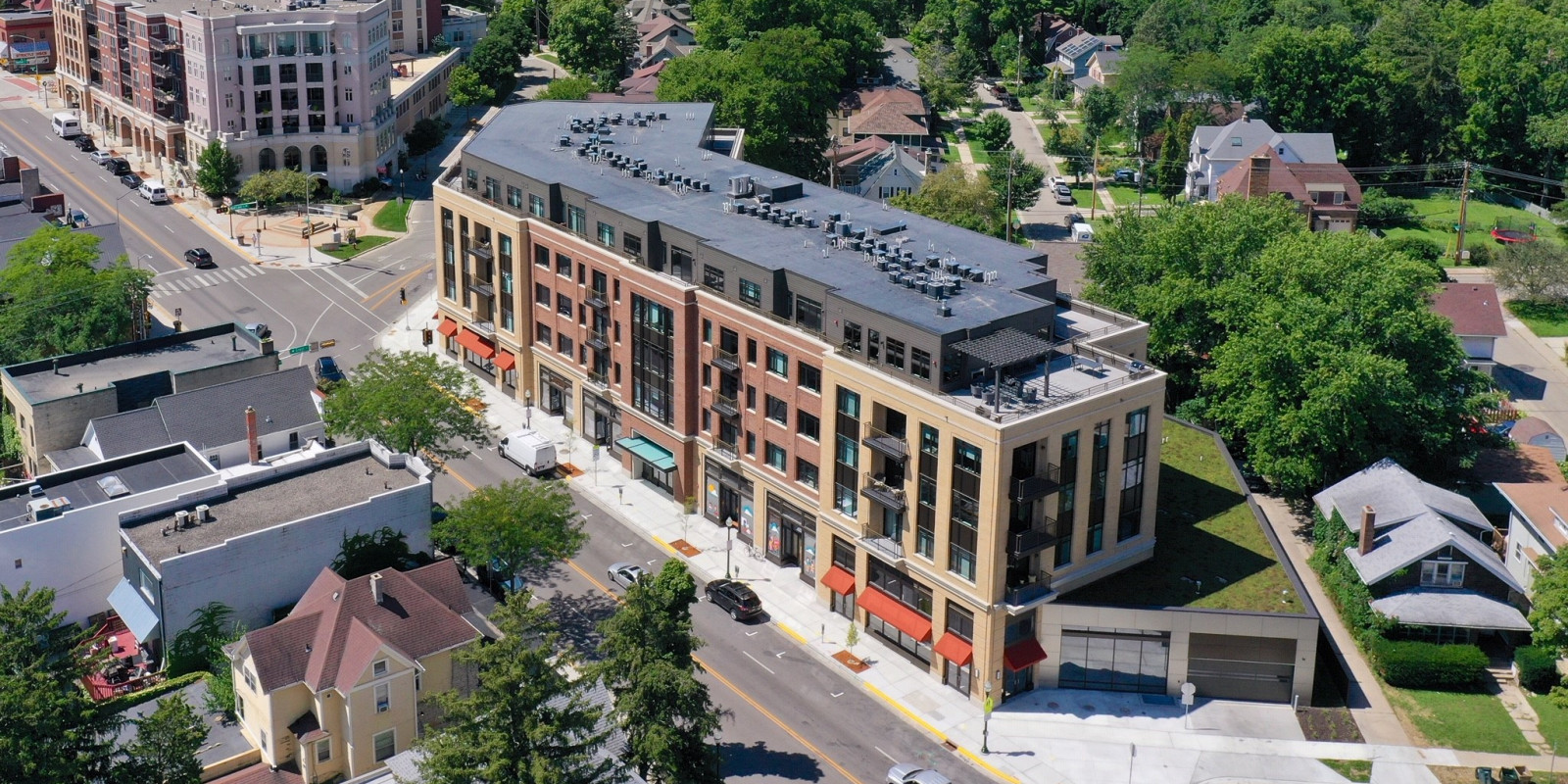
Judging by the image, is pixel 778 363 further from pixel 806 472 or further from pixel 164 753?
pixel 164 753

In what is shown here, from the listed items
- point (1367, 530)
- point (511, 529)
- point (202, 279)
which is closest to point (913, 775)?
point (511, 529)

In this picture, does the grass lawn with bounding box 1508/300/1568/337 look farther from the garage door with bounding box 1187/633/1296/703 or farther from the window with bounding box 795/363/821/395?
the window with bounding box 795/363/821/395

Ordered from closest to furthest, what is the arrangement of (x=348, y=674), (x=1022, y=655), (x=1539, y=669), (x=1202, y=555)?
(x=348, y=674)
(x=1022, y=655)
(x=1539, y=669)
(x=1202, y=555)

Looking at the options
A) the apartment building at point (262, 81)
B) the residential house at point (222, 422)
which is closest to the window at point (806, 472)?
the residential house at point (222, 422)

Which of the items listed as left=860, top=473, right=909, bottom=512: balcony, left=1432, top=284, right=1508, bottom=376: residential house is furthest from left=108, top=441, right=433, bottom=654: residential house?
left=1432, top=284, right=1508, bottom=376: residential house

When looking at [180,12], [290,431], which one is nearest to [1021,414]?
[290,431]

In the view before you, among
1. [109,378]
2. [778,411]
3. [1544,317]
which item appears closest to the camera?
[778,411]
